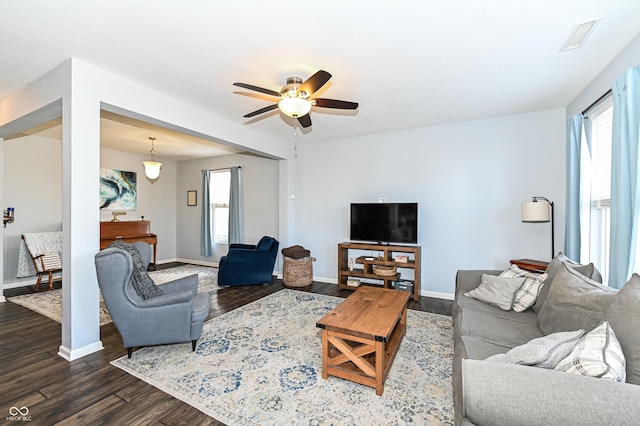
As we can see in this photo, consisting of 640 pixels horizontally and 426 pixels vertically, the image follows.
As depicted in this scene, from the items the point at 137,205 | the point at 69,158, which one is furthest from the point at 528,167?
the point at 137,205

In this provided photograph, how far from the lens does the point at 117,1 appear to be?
6.10 feet

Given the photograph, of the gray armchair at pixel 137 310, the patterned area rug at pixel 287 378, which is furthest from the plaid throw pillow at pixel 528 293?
the gray armchair at pixel 137 310

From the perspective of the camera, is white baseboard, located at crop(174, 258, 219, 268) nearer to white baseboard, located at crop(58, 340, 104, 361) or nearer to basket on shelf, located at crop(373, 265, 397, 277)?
basket on shelf, located at crop(373, 265, 397, 277)

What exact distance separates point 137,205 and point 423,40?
6.75 meters

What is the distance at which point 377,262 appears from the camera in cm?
454

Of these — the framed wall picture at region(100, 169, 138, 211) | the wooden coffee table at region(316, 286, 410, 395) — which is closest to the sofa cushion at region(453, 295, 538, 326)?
the wooden coffee table at region(316, 286, 410, 395)

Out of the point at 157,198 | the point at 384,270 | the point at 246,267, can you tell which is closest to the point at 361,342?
the point at 384,270

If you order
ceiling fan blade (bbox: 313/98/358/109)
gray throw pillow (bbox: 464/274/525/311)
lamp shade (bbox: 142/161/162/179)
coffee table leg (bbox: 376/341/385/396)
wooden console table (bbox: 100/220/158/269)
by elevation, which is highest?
ceiling fan blade (bbox: 313/98/358/109)

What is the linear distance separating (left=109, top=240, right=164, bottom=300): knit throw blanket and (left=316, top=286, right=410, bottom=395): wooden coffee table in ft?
5.41

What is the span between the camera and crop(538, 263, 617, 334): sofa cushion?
1638 millimetres

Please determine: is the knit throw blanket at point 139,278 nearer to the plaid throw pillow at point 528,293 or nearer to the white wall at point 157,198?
the plaid throw pillow at point 528,293

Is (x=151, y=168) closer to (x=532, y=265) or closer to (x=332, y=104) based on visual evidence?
Answer: (x=332, y=104)

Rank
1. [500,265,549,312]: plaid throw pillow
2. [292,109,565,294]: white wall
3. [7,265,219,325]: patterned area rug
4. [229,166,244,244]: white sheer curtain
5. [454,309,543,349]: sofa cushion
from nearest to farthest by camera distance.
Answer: [454,309,543,349]: sofa cushion → [500,265,549,312]: plaid throw pillow → [7,265,219,325]: patterned area rug → [292,109,565,294]: white wall → [229,166,244,244]: white sheer curtain

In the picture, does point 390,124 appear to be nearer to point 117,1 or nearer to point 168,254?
point 117,1
